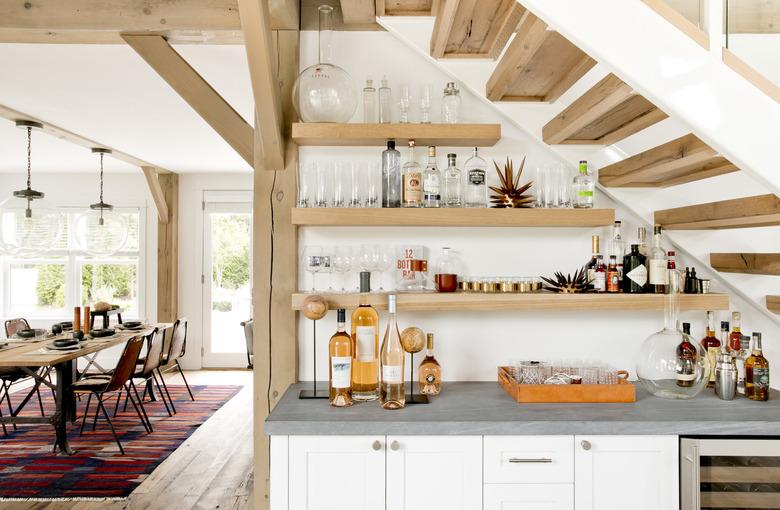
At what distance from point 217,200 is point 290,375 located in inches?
200

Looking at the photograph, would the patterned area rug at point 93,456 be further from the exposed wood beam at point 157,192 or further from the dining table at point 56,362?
the exposed wood beam at point 157,192

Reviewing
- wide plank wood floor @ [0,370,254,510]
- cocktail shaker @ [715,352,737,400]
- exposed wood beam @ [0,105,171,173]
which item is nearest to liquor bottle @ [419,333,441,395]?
cocktail shaker @ [715,352,737,400]

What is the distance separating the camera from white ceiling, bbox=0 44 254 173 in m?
2.95

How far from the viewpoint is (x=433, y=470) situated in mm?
1734

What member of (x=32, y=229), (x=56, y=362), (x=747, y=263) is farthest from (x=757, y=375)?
(x=32, y=229)

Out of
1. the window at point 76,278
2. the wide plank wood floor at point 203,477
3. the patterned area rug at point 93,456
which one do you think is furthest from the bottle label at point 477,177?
the window at point 76,278

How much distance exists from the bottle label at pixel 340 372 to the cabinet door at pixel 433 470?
10.9 inches

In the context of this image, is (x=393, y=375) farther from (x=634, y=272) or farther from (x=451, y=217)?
(x=634, y=272)

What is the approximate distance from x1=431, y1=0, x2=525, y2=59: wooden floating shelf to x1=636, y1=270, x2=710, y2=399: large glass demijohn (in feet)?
3.73

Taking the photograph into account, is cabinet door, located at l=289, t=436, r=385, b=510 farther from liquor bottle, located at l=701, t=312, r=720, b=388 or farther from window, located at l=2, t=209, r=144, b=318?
window, located at l=2, t=209, r=144, b=318

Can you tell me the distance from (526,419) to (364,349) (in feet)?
2.07

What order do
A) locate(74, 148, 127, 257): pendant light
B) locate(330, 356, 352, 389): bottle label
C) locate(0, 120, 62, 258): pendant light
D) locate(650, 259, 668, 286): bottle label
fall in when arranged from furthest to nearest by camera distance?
locate(74, 148, 127, 257): pendant light, locate(0, 120, 62, 258): pendant light, locate(650, 259, 668, 286): bottle label, locate(330, 356, 352, 389): bottle label

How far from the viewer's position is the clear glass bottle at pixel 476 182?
2146mm

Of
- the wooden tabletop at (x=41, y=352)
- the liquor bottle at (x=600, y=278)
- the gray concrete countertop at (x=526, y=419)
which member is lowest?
the wooden tabletop at (x=41, y=352)
